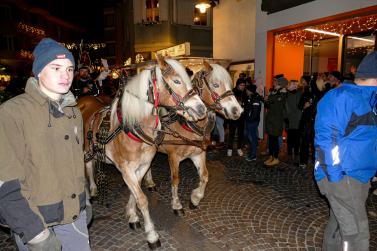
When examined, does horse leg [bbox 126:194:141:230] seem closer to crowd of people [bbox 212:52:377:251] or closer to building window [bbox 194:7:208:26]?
crowd of people [bbox 212:52:377:251]

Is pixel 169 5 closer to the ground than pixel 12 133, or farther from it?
farther from it

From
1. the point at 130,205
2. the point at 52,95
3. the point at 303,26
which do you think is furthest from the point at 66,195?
the point at 303,26

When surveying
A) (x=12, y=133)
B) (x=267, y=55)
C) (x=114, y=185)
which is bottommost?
(x=114, y=185)

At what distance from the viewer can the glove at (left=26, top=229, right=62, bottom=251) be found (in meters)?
1.59

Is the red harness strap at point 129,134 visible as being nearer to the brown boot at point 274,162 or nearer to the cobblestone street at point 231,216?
Result: the cobblestone street at point 231,216

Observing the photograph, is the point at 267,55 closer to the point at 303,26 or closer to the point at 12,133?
the point at 303,26

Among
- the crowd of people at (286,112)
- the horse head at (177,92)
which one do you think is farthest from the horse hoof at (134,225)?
the crowd of people at (286,112)

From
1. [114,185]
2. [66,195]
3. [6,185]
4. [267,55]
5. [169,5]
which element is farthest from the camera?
[169,5]

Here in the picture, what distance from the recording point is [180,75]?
319 centimetres

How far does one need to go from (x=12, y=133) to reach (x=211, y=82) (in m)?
3.42

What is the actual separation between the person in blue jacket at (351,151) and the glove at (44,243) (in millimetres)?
2175

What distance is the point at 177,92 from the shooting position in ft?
10.3

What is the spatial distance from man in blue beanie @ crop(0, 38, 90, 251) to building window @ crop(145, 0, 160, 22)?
18.0 m

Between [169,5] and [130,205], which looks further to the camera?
[169,5]
